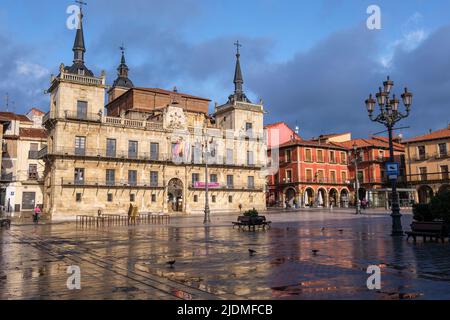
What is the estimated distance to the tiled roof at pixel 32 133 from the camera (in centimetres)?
5103

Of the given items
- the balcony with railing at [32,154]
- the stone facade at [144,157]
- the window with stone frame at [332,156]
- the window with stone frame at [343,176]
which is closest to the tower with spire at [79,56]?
the stone facade at [144,157]

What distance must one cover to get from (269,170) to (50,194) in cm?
3504

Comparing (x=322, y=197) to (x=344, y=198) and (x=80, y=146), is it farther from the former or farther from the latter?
(x=80, y=146)

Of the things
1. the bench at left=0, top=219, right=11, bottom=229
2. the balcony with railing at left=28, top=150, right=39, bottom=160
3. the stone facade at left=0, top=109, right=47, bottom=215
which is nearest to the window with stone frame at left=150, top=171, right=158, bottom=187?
the stone facade at left=0, top=109, right=47, bottom=215

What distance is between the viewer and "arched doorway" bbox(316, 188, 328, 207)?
6067cm

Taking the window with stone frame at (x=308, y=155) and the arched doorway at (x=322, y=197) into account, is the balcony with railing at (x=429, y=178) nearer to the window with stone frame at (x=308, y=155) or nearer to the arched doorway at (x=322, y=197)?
the arched doorway at (x=322, y=197)

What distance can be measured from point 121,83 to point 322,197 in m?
36.7

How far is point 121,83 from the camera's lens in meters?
63.0

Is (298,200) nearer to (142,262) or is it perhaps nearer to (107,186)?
(107,186)

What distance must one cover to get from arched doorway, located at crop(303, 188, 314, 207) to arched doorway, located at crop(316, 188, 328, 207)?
977mm

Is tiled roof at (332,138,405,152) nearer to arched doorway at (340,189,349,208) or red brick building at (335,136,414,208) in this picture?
red brick building at (335,136,414,208)

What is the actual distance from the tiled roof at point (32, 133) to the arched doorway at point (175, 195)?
59.9 ft

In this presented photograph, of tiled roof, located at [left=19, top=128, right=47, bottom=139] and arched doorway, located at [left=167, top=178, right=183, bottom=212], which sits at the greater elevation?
tiled roof, located at [left=19, top=128, right=47, bottom=139]
